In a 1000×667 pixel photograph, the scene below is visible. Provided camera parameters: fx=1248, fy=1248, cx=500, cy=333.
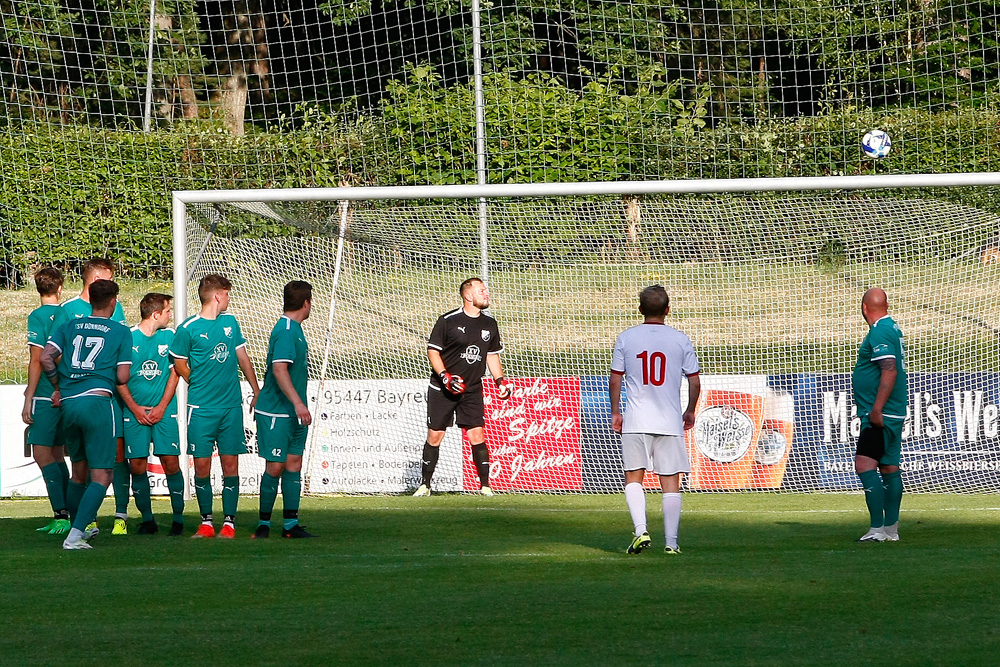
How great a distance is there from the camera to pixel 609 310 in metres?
13.3

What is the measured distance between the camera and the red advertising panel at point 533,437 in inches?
484

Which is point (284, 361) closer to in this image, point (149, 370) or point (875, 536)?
point (149, 370)

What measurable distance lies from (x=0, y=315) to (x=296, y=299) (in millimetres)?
7339

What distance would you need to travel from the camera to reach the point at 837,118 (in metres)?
12.7

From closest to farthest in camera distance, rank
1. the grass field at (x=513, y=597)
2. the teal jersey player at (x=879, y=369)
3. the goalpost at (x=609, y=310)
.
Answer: the grass field at (x=513, y=597)
the teal jersey player at (x=879, y=369)
the goalpost at (x=609, y=310)

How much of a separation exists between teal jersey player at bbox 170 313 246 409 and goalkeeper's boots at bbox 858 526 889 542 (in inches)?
173

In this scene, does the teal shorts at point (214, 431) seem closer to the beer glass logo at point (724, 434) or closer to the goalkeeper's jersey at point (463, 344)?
the goalkeeper's jersey at point (463, 344)

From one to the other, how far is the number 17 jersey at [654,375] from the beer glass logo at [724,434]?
473cm

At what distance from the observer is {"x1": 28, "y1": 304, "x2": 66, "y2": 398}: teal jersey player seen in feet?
30.1

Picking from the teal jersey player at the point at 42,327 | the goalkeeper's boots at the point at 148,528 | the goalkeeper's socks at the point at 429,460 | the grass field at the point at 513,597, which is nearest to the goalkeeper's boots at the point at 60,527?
the grass field at the point at 513,597

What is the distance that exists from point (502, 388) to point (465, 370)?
43 centimetres

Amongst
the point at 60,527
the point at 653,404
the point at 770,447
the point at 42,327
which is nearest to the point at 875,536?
the point at 653,404

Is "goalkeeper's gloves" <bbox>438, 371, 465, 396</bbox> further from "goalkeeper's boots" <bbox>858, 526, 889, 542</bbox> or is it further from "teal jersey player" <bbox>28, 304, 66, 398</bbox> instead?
"goalkeeper's boots" <bbox>858, 526, 889, 542</bbox>

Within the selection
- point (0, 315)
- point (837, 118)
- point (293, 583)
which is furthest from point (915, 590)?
point (0, 315)
